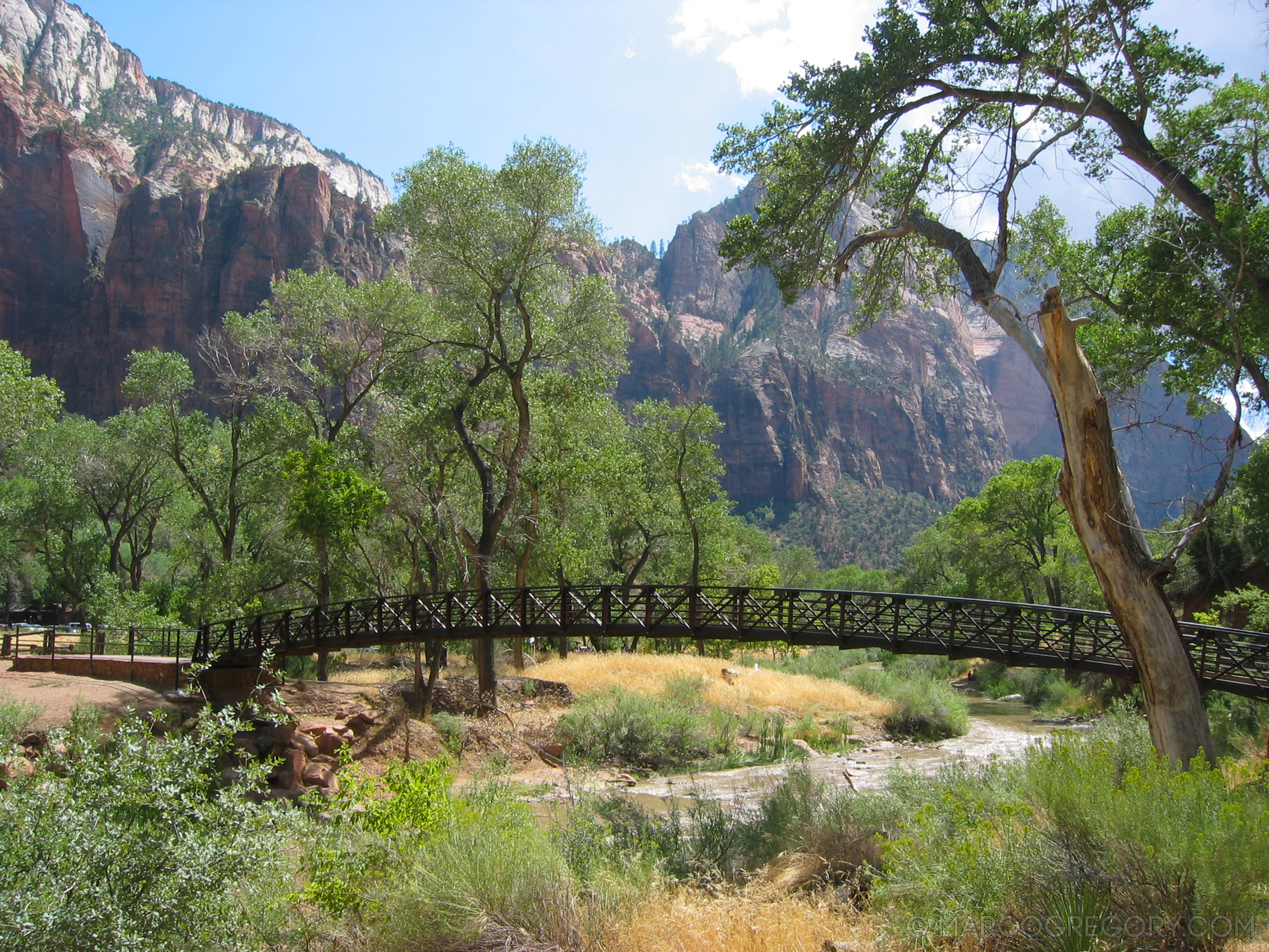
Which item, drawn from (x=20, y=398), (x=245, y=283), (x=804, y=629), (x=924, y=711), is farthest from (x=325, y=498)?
(x=245, y=283)

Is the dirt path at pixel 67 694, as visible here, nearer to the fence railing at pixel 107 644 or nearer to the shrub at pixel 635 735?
the fence railing at pixel 107 644

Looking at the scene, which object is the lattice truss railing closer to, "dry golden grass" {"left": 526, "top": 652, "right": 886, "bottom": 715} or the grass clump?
"dry golden grass" {"left": 526, "top": 652, "right": 886, "bottom": 715}

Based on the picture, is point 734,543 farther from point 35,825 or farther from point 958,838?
point 35,825

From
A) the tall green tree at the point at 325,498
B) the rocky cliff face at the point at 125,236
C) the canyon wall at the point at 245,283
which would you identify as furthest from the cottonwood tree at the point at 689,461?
the rocky cliff face at the point at 125,236

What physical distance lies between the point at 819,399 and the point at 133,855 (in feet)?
557

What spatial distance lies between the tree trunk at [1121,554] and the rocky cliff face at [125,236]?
8866 cm

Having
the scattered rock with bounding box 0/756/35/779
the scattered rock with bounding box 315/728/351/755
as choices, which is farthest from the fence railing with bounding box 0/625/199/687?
the scattered rock with bounding box 0/756/35/779

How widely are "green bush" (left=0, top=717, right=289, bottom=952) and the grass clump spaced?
22.3 metres

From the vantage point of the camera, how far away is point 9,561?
39.4m

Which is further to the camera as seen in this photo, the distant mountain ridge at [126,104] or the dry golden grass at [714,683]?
the distant mountain ridge at [126,104]

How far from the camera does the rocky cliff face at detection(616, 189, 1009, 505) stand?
160750 mm

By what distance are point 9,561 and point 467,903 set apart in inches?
1744

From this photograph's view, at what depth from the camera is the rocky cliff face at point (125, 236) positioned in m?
96.2

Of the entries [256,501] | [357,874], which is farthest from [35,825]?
[256,501]
